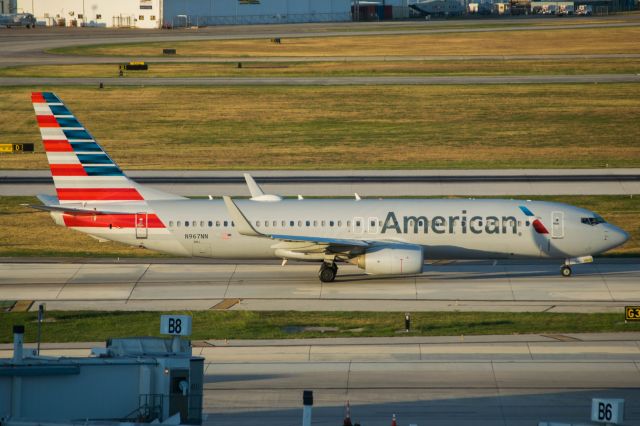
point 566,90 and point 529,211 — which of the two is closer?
point 529,211

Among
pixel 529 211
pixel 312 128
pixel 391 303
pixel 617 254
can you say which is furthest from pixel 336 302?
pixel 312 128

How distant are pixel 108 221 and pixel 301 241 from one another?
8969 millimetres

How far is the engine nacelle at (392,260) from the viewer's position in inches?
1991

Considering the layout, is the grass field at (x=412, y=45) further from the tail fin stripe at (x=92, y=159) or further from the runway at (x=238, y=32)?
the tail fin stripe at (x=92, y=159)

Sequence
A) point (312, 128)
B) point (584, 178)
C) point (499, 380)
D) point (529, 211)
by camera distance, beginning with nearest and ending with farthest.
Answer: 1. point (499, 380)
2. point (529, 211)
3. point (584, 178)
4. point (312, 128)

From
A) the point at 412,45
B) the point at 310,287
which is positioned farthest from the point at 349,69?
the point at 310,287

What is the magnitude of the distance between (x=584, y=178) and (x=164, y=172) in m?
28.2

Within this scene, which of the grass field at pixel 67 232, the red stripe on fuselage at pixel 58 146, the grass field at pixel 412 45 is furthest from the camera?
the grass field at pixel 412 45

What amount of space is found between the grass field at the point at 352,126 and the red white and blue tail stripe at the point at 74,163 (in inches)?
1108

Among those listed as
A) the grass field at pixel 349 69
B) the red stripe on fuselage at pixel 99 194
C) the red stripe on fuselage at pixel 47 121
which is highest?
the grass field at pixel 349 69

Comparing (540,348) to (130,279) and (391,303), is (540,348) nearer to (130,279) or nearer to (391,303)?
(391,303)

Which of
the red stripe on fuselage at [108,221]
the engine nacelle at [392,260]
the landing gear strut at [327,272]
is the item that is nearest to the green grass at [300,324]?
the engine nacelle at [392,260]

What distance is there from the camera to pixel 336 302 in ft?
161

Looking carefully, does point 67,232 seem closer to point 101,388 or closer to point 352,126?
point 352,126
